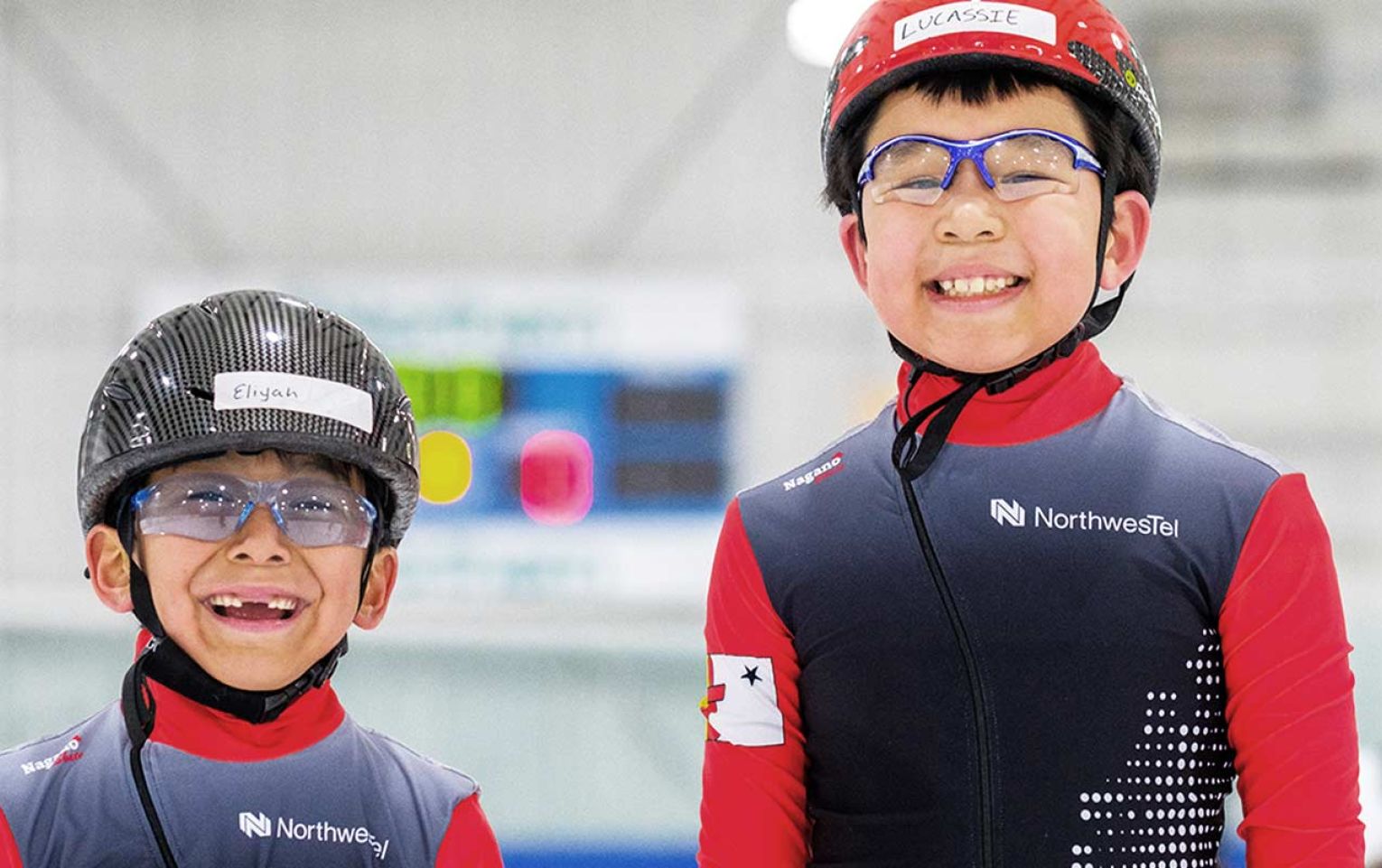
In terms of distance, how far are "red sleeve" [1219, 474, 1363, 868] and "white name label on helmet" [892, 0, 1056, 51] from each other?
540 mm

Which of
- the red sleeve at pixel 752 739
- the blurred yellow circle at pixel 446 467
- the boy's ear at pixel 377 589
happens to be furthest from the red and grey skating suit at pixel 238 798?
the blurred yellow circle at pixel 446 467

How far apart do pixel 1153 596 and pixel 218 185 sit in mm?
7160

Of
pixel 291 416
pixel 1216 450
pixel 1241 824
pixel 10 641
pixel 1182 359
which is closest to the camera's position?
pixel 1241 824

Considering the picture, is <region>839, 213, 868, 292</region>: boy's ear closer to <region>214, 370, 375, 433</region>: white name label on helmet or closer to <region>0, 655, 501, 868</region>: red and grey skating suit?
<region>214, 370, 375, 433</region>: white name label on helmet

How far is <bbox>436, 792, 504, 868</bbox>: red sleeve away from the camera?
1.79 metres

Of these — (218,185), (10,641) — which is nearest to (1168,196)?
(218,185)

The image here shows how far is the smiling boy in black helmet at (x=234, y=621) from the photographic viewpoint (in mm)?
1740

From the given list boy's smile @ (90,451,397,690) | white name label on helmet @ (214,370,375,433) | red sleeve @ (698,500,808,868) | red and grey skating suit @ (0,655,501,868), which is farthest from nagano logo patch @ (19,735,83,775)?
red sleeve @ (698,500,808,868)

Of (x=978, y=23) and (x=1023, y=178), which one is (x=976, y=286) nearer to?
(x=1023, y=178)

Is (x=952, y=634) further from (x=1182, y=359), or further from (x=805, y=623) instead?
(x=1182, y=359)

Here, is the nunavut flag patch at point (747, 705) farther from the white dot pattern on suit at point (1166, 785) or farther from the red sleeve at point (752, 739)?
the white dot pattern on suit at point (1166, 785)

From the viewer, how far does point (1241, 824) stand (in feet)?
5.02

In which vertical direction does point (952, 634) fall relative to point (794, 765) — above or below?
above

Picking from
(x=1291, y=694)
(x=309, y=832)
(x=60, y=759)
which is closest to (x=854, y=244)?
(x=1291, y=694)
